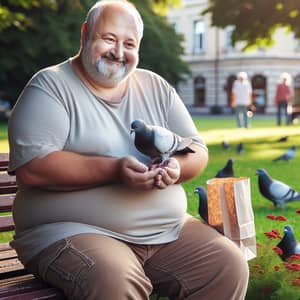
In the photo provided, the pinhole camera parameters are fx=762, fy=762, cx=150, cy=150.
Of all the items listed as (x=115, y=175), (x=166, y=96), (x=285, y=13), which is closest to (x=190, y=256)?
(x=115, y=175)

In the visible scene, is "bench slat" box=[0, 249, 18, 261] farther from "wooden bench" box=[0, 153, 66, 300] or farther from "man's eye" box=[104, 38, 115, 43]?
"man's eye" box=[104, 38, 115, 43]

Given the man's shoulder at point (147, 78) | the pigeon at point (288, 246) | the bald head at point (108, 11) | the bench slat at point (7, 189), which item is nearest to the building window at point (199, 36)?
the pigeon at point (288, 246)

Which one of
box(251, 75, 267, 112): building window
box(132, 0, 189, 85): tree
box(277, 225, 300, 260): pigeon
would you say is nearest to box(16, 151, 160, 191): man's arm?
box(277, 225, 300, 260): pigeon

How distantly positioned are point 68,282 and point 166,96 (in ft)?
3.18

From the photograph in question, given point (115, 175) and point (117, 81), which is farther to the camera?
point (117, 81)

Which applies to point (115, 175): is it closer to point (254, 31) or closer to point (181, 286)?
point (181, 286)

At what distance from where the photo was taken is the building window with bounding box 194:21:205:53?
59344mm

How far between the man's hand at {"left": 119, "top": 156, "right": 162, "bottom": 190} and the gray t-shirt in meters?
0.09

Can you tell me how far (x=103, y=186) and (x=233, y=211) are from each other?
552 millimetres

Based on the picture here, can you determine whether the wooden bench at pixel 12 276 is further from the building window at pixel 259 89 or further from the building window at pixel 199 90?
the building window at pixel 199 90

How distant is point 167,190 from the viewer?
311 centimetres

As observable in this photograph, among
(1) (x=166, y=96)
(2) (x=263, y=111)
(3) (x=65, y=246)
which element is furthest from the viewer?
(2) (x=263, y=111)

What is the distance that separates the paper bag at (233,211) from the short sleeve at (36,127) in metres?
0.67

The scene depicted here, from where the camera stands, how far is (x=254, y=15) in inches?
680
